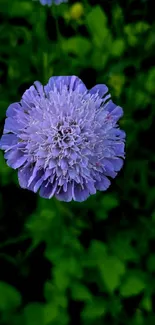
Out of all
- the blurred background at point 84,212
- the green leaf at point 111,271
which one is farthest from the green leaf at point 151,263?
the green leaf at point 111,271

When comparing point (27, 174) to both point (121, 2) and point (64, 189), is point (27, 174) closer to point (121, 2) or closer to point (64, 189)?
point (64, 189)

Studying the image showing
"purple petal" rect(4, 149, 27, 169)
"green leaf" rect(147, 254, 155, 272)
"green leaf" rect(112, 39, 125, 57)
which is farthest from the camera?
"green leaf" rect(112, 39, 125, 57)

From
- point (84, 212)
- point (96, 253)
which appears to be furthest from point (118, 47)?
point (96, 253)

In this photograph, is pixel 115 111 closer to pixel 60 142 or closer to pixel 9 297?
pixel 60 142

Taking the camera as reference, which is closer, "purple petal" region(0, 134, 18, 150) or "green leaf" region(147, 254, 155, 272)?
"purple petal" region(0, 134, 18, 150)

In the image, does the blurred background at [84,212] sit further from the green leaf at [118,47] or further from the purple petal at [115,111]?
the purple petal at [115,111]

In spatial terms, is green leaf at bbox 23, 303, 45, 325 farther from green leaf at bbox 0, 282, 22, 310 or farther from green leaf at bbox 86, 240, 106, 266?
green leaf at bbox 86, 240, 106, 266

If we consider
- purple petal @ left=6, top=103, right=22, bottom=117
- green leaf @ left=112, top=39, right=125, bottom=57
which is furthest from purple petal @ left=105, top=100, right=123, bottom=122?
green leaf @ left=112, top=39, right=125, bottom=57

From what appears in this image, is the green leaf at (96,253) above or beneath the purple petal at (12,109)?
beneath
